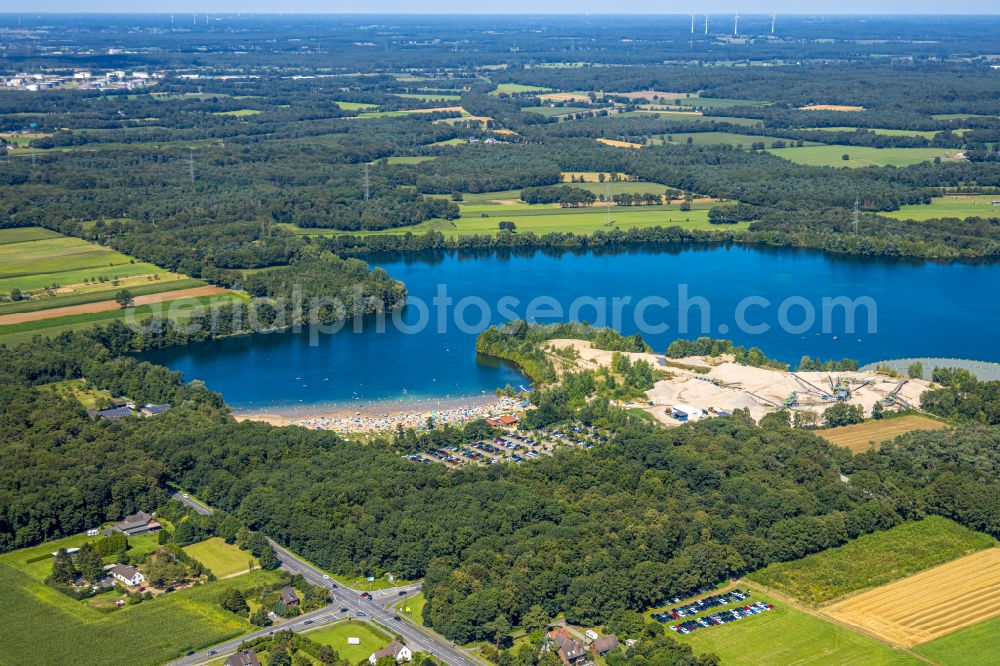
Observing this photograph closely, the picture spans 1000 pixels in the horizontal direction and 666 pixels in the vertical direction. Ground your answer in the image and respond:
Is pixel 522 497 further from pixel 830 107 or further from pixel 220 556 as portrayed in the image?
pixel 830 107

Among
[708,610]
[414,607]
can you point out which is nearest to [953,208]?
[708,610]

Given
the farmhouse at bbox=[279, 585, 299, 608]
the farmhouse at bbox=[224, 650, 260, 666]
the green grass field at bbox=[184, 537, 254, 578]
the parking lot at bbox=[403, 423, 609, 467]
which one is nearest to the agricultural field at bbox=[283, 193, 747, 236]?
the parking lot at bbox=[403, 423, 609, 467]

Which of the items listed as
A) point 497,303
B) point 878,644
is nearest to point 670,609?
point 878,644

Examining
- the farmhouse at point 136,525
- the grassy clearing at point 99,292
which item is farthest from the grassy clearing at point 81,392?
the grassy clearing at point 99,292

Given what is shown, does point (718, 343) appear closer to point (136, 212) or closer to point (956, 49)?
point (136, 212)

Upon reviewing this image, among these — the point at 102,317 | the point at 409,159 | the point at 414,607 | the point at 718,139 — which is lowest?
the point at 414,607

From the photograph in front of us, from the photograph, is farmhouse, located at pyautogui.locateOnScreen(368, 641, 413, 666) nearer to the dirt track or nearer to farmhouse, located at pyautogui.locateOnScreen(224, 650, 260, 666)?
farmhouse, located at pyautogui.locateOnScreen(224, 650, 260, 666)
